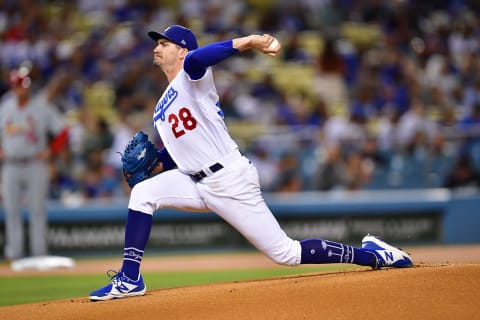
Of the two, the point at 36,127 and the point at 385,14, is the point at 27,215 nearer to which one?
the point at 36,127

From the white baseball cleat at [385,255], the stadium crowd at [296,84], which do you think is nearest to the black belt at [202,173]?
the white baseball cleat at [385,255]

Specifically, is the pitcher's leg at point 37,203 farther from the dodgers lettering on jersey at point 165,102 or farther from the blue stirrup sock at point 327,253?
the blue stirrup sock at point 327,253

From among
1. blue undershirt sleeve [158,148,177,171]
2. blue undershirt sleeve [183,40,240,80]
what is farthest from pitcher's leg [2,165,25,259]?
blue undershirt sleeve [183,40,240,80]

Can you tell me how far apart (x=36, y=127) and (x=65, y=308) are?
5783 millimetres

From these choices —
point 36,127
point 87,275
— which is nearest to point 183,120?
point 87,275

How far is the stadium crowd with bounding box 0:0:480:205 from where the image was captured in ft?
43.2

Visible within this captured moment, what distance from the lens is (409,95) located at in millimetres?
14898

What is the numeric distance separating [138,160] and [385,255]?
6.56 ft

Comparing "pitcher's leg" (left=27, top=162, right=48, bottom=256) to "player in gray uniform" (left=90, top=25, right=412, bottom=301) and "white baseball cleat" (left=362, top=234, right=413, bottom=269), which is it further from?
"white baseball cleat" (left=362, top=234, right=413, bottom=269)

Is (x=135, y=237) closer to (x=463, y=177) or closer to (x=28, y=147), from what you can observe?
(x=28, y=147)

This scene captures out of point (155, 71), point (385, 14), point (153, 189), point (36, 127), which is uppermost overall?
point (385, 14)

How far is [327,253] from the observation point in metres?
6.27

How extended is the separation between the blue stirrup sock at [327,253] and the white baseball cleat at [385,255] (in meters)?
0.18

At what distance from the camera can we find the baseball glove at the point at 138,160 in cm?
631
